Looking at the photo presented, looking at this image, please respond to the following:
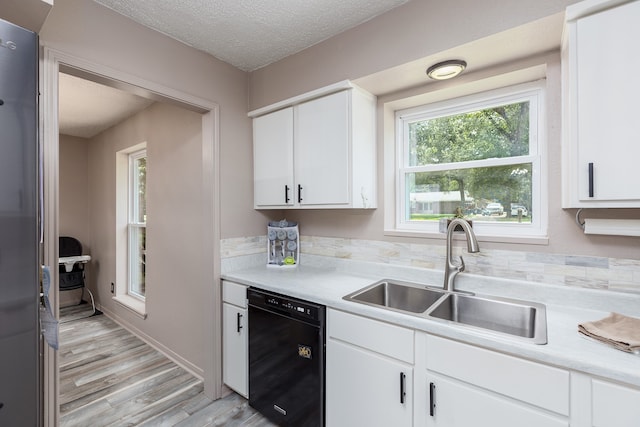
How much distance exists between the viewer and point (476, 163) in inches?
71.7

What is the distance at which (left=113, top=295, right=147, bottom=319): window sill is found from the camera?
126 inches

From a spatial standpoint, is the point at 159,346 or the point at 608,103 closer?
the point at 608,103

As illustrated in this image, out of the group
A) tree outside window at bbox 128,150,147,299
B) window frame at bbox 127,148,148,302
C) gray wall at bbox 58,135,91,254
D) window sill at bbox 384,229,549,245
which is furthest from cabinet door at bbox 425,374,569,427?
gray wall at bbox 58,135,91,254

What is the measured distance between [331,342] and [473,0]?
183cm

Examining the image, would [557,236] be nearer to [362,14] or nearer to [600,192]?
[600,192]

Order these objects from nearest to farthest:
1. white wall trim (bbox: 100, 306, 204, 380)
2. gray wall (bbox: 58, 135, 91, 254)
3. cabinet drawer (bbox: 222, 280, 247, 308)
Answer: cabinet drawer (bbox: 222, 280, 247, 308) → white wall trim (bbox: 100, 306, 204, 380) → gray wall (bbox: 58, 135, 91, 254)

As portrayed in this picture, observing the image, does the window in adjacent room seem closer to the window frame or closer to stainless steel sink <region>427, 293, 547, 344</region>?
the window frame

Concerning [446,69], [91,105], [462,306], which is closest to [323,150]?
[446,69]

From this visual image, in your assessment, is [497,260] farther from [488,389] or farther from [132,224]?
[132,224]

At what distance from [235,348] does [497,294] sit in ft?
5.51

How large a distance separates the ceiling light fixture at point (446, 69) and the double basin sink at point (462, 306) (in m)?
1.21

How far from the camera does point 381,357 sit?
4.54 feet

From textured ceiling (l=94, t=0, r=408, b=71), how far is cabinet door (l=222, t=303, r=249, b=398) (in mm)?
1791

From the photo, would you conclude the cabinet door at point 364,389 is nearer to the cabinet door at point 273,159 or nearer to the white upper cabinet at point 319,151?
the white upper cabinet at point 319,151
